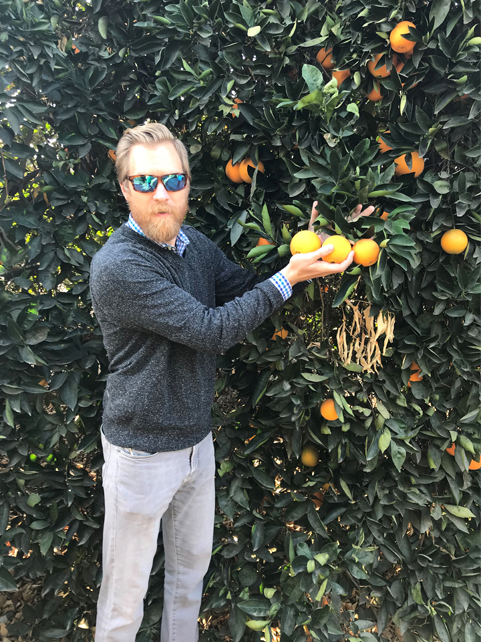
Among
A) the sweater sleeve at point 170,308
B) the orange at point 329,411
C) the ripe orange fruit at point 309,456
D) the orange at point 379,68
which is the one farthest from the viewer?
the ripe orange fruit at point 309,456

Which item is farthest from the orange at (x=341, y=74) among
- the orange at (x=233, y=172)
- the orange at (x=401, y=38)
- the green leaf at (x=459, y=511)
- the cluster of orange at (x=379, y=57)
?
the green leaf at (x=459, y=511)

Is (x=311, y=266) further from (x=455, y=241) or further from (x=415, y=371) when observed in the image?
(x=415, y=371)

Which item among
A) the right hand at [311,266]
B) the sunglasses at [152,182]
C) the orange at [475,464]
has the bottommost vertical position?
the orange at [475,464]

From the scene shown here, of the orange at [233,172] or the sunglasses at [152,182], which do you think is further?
the orange at [233,172]

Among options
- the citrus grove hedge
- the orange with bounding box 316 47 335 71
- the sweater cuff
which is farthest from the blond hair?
the orange with bounding box 316 47 335 71

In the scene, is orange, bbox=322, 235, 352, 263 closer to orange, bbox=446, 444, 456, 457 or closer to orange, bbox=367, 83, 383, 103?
orange, bbox=367, 83, 383, 103

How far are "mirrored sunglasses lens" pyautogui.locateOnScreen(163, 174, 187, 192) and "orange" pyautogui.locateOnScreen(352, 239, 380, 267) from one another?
58 cm

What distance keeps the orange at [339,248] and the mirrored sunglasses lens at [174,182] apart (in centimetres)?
50

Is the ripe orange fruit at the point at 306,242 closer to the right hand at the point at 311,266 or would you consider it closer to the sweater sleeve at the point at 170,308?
the right hand at the point at 311,266

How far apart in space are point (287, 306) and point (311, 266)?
32cm

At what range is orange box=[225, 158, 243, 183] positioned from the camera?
171cm

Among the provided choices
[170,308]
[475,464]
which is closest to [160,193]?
[170,308]

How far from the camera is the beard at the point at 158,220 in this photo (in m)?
1.46

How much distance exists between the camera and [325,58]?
5.24 feet
